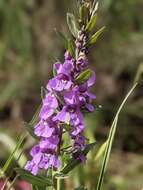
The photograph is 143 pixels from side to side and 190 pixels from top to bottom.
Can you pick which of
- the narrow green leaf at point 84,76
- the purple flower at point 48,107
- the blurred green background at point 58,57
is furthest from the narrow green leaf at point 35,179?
the blurred green background at point 58,57

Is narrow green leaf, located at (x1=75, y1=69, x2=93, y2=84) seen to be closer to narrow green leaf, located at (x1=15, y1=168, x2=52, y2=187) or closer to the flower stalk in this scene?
the flower stalk

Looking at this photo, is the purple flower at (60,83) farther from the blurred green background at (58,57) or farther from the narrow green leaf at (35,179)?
the blurred green background at (58,57)

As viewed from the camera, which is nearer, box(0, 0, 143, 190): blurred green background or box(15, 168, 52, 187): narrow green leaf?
box(15, 168, 52, 187): narrow green leaf

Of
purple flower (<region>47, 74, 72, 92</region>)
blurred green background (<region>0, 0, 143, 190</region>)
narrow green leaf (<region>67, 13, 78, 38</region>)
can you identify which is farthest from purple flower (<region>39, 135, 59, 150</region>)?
blurred green background (<region>0, 0, 143, 190</region>)

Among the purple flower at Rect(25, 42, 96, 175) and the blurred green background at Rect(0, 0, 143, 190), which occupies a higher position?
the purple flower at Rect(25, 42, 96, 175)

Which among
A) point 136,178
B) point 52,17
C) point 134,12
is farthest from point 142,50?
point 136,178

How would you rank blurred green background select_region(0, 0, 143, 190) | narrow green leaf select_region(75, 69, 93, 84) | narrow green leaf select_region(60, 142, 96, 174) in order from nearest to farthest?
narrow green leaf select_region(75, 69, 93, 84), narrow green leaf select_region(60, 142, 96, 174), blurred green background select_region(0, 0, 143, 190)
